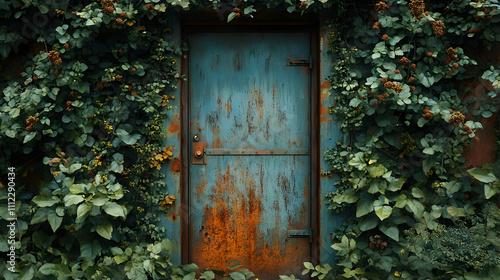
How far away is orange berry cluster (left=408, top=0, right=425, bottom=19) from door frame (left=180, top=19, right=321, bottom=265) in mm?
736

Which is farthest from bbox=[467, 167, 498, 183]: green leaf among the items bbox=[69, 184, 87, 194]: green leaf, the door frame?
bbox=[69, 184, 87, 194]: green leaf

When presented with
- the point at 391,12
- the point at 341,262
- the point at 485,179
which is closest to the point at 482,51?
the point at 391,12

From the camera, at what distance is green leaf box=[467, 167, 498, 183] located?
3020 millimetres

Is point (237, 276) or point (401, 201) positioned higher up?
point (401, 201)

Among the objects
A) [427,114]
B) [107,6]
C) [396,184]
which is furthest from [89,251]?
Result: [427,114]

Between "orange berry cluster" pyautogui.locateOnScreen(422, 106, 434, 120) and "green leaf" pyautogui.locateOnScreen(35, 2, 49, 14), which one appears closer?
"orange berry cluster" pyautogui.locateOnScreen(422, 106, 434, 120)

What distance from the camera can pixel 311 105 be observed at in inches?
136

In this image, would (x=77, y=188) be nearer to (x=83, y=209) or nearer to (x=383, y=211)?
(x=83, y=209)

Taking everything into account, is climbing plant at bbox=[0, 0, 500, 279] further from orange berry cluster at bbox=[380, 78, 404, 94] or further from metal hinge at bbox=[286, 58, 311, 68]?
metal hinge at bbox=[286, 58, 311, 68]

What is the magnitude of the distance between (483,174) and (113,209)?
2685 millimetres

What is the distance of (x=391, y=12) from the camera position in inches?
126

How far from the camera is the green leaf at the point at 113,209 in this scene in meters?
2.96

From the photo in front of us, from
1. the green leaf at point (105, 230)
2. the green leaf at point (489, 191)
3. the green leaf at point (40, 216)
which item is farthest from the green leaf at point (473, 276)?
the green leaf at point (40, 216)

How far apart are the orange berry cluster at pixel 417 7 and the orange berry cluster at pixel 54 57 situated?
103 inches
